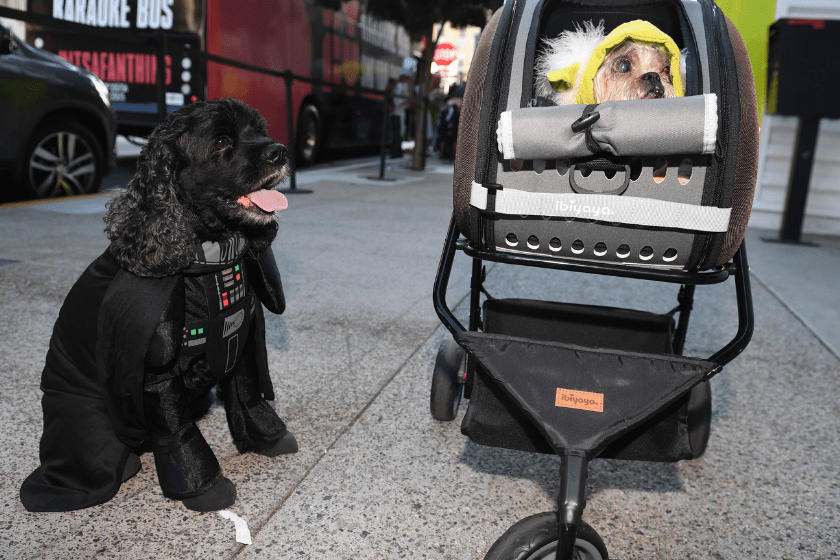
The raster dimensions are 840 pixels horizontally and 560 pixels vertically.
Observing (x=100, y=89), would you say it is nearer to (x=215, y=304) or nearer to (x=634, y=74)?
(x=215, y=304)

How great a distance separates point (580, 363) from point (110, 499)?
57.7 inches

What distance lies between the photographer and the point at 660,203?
4.69ft

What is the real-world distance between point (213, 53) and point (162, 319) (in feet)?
24.9

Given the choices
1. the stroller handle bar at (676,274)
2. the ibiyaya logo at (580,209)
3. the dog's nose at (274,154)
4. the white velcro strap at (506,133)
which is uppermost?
the white velcro strap at (506,133)

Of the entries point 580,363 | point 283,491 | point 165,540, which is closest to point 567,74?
point 580,363

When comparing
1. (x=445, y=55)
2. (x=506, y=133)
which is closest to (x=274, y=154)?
(x=506, y=133)

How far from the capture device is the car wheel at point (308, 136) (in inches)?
448

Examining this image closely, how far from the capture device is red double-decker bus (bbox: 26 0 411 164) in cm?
805

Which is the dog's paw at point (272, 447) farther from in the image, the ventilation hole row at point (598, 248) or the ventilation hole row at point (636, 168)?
the ventilation hole row at point (636, 168)

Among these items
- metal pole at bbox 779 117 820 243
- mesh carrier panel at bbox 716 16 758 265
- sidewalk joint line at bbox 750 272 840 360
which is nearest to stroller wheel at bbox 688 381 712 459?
mesh carrier panel at bbox 716 16 758 265

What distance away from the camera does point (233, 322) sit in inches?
77.6

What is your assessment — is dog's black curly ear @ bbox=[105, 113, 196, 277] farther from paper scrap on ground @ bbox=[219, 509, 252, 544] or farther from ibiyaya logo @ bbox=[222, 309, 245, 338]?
paper scrap on ground @ bbox=[219, 509, 252, 544]

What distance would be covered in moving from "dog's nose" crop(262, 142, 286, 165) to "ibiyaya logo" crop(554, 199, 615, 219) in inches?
37.2

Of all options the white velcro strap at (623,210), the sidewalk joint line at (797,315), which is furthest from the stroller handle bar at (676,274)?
the sidewalk joint line at (797,315)
